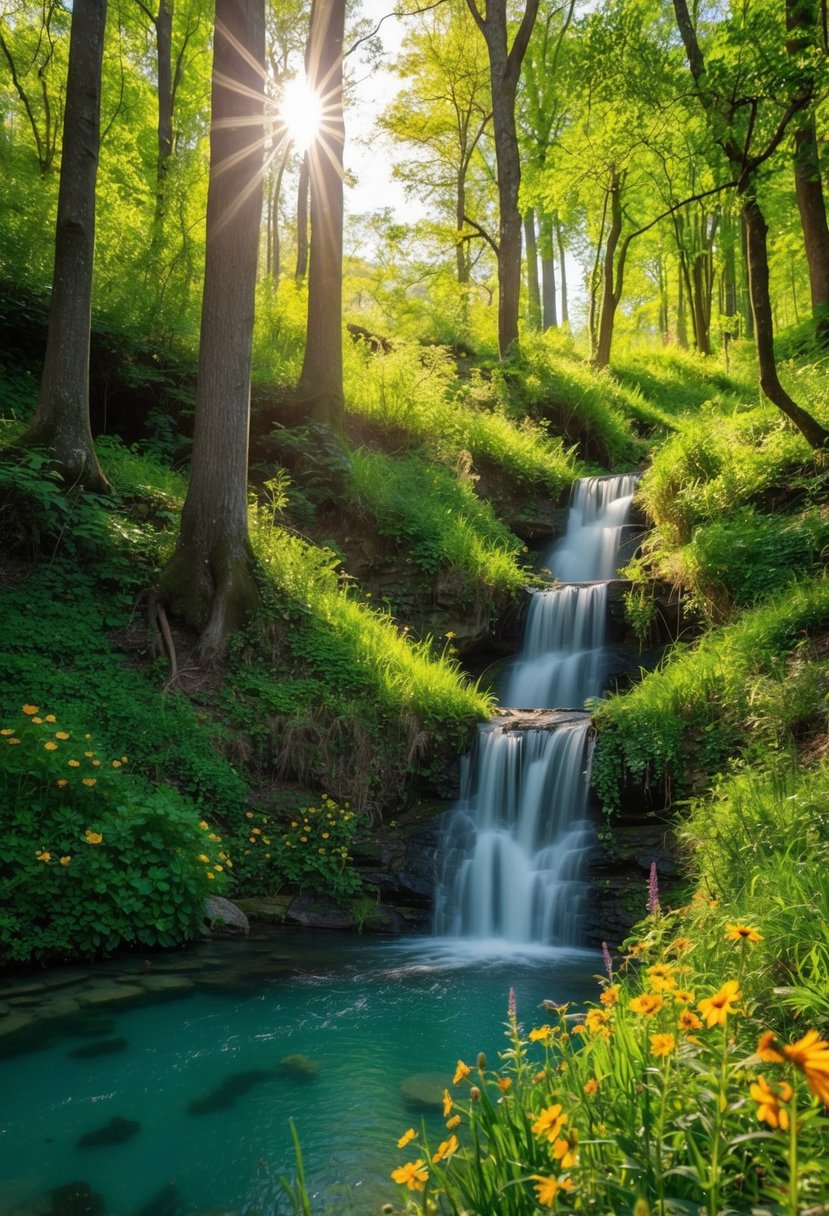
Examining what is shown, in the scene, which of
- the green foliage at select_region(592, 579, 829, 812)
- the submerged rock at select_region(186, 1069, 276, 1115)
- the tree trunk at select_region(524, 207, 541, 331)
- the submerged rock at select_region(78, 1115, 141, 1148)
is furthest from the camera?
the tree trunk at select_region(524, 207, 541, 331)

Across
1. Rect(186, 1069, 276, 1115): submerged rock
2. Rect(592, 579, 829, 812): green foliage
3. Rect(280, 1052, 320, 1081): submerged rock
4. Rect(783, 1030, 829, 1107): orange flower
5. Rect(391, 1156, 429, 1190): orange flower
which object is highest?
Rect(592, 579, 829, 812): green foliage

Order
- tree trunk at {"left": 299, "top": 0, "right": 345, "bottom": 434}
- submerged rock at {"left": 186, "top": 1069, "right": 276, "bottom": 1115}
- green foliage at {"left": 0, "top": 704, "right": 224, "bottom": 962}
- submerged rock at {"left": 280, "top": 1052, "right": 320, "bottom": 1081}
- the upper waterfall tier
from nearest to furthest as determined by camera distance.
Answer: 1. submerged rock at {"left": 186, "top": 1069, "right": 276, "bottom": 1115}
2. submerged rock at {"left": 280, "top": 1052, "right": 320, "bottom": 1081}
3. green foliage at {"left": 0, "top": 704, "right": 224, "bottom": 962}
4. tree trunk at {"left": 299, "top": 0, "right": 345, "bottom": 434}
5. the upper waterfall tier

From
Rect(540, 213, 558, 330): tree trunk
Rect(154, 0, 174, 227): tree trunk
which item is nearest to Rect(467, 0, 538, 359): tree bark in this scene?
Rect(154, 0, 174, 227): tree trunk

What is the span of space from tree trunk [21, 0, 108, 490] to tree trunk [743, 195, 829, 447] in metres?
7.16

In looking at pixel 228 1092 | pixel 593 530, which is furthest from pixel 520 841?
pixel 593 530

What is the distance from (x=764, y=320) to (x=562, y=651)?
455 centimetres

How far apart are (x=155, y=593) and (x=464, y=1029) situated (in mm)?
5098

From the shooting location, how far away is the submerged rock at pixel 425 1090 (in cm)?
379

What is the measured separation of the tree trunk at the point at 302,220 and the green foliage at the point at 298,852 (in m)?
20.3

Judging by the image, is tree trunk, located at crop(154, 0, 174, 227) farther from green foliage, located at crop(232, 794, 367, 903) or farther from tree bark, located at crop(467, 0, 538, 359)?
green foliage, located at crop(232, 794, 367, 903)

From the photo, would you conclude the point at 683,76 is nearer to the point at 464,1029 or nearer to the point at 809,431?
the point at 809,431

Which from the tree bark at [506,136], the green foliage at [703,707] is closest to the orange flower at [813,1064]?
the green foliage at [703,707]

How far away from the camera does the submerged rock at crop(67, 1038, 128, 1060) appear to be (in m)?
4.15

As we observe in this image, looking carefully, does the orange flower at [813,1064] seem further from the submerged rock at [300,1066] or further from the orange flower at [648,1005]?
the submerged rock at [300,1066]
